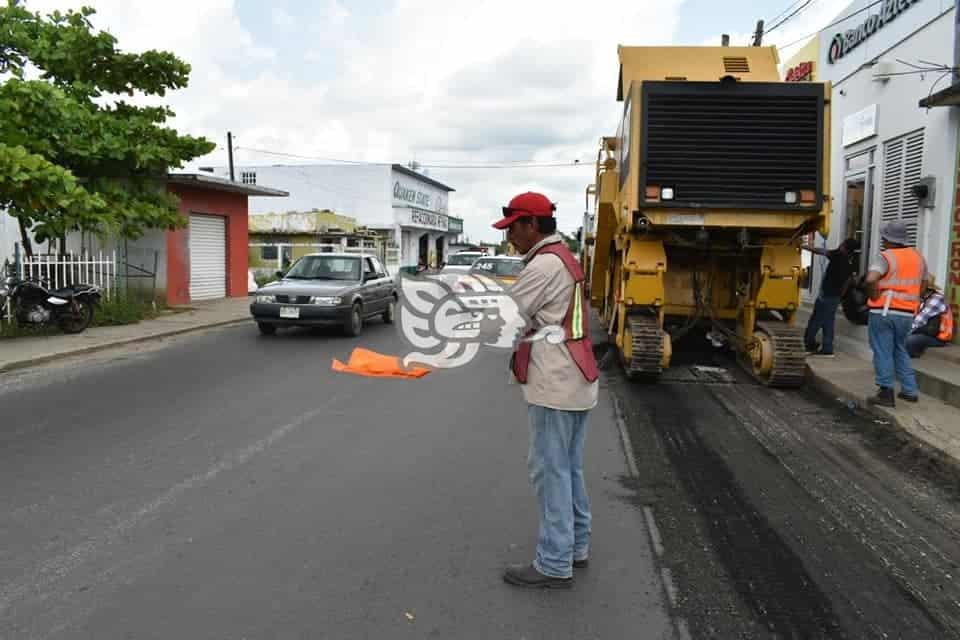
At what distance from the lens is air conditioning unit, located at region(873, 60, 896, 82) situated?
12094 millimetres

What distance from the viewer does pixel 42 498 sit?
478 cm

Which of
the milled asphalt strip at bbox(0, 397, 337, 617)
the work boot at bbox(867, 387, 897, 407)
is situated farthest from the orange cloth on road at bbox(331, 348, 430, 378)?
the work boot at bbox(867, 387, 897, 407)

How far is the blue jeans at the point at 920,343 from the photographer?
8914 mm

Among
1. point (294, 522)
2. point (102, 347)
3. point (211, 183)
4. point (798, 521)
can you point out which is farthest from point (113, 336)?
point (798, 521)

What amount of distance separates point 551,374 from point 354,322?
10.2 m

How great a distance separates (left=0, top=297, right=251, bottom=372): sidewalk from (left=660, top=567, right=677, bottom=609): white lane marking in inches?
358

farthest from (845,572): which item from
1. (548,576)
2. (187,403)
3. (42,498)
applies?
(187,403)

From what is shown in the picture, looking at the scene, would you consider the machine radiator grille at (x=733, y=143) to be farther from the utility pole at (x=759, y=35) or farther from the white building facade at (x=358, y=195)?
the white building facade at (x=358, y=195)

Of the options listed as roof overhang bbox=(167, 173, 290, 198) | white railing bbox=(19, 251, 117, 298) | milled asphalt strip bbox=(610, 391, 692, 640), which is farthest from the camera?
A: roof overhang bbox=(167, 173, 290, 198)

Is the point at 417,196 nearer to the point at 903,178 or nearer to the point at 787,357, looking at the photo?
the point at 903,178

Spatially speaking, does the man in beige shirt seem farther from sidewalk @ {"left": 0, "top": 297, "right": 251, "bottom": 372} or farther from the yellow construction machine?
sidewalk @ {"left": 0, "top": 297, "right": 251, "bottom": 372}

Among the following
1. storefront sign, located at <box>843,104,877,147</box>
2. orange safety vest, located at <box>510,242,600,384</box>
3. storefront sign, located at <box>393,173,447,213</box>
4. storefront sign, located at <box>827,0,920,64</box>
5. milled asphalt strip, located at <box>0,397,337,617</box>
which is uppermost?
storefront sign, located at <box>393,173,447,213</box>

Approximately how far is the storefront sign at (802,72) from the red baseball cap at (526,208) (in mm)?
14656

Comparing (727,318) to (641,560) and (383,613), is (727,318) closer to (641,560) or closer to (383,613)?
(641,560)
